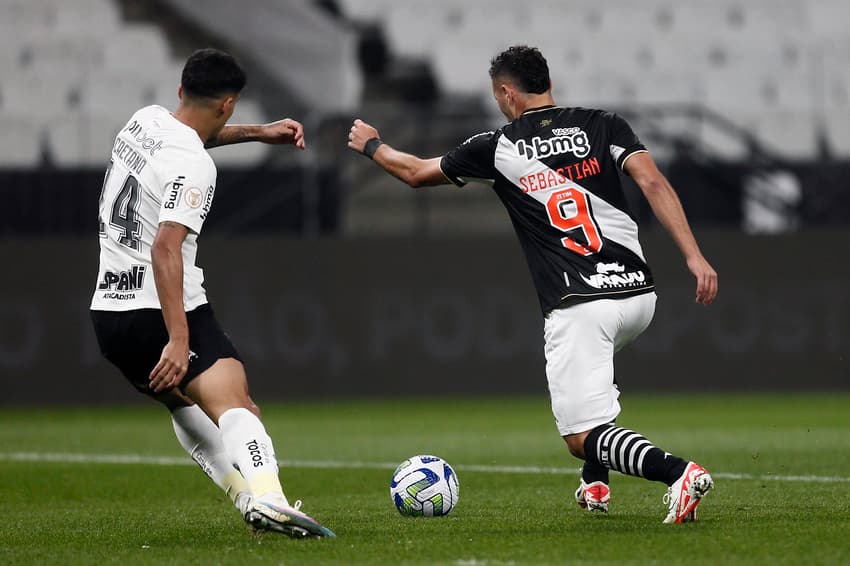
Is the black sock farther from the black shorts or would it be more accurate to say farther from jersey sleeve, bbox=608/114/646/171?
the black shorts

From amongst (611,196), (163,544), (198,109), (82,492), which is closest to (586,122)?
(611,196)

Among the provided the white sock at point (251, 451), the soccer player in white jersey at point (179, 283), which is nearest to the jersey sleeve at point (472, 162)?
the soccer player in white jersey at point (179, 283)

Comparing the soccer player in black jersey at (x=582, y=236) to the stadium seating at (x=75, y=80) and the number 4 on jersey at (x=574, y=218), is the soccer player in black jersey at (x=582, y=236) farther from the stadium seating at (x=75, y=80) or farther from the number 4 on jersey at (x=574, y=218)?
the stadium seating at (x=75, y=80)

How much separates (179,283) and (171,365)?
309 mm

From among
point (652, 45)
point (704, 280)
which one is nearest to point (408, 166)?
point (704, 280)

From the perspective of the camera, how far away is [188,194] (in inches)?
204

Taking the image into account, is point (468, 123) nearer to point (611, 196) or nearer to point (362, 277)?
point (362, 277)

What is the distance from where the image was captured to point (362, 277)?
15922 millimetres

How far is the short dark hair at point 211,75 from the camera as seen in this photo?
5.40 metres

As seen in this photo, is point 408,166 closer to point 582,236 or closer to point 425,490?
point 582,236

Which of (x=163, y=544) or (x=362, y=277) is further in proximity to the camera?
(x=362, y=277)

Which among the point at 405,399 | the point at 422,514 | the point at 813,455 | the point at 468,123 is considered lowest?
the point at 405,399

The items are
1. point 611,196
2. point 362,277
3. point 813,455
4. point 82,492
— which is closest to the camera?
point 611,196

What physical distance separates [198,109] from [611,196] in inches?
72.9
